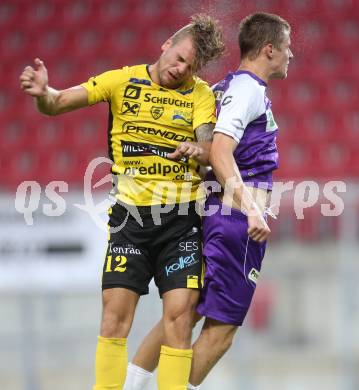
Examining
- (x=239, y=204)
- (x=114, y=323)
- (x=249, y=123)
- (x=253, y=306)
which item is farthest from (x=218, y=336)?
(x=253, y=306)

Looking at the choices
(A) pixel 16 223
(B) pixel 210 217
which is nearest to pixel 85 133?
(A) pixel 16 223

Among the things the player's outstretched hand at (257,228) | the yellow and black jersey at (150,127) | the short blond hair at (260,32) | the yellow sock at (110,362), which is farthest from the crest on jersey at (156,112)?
the yellow sock at (110,362)

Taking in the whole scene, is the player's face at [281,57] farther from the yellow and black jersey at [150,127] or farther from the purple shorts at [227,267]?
the purple shorts at [227,267]

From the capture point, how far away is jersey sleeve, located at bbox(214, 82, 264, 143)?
3.31 m

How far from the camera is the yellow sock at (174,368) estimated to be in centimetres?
337

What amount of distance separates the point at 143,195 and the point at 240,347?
3.10 meters

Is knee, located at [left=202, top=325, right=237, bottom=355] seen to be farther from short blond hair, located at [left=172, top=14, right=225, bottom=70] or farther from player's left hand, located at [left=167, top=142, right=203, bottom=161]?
short blond hair, located at [left=172, top=14, right=225, bottom=70]

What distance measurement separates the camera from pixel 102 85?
3.40 meters

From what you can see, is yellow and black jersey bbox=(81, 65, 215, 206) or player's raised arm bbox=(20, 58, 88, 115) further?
yellow and black jersey bbox=(81, 65, 215, 206)

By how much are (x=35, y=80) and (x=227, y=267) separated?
102cm

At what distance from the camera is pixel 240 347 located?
633 centimetres

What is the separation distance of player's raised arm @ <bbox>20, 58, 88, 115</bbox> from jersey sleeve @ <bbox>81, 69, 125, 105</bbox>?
0.03 m

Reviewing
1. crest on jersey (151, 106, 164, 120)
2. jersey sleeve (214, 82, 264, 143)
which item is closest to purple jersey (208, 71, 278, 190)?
jersey sleeve (214, 82, 264, 143)

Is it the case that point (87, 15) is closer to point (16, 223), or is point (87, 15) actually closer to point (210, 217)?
point (16, 223)
